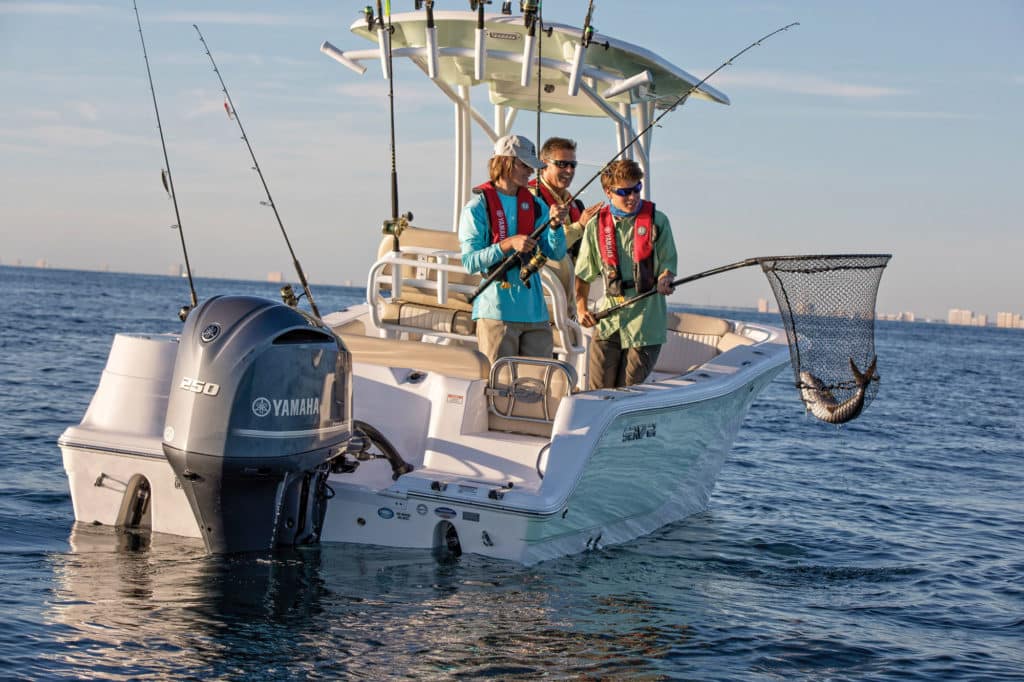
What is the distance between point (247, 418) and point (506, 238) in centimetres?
182

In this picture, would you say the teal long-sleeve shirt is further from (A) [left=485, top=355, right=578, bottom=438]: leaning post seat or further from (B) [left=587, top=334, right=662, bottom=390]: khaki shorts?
(B) [left=587, top=334, right=662, bottom=390]: khaki shorts

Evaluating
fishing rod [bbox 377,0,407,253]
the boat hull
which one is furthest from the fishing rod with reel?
the boat hull

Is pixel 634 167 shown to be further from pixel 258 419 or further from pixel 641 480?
pixel 258 419

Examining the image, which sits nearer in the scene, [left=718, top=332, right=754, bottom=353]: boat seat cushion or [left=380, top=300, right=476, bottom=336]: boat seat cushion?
[left=380, top=300, right=476, bottom=336]: boat seat cushion

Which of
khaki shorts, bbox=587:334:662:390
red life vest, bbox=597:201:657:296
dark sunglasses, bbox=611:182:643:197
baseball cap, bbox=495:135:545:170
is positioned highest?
baseball cap, bbox=495:135:545:170

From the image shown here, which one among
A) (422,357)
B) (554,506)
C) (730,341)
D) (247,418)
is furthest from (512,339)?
(730,341)

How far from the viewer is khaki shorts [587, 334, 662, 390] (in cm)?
674

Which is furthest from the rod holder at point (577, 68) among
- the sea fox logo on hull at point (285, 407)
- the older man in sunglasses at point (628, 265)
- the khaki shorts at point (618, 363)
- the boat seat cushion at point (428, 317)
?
the sea fox logo on hull at point (285, 407)

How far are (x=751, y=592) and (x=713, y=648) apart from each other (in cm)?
123

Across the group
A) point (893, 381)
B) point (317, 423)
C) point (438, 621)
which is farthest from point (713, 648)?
point (893, 381)

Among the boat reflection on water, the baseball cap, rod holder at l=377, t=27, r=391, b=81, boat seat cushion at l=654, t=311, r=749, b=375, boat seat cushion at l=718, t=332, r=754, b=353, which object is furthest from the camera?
boat seat cushion at l=654, t=311, r=749, b=375

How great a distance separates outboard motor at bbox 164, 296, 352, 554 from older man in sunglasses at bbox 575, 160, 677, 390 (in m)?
2.11

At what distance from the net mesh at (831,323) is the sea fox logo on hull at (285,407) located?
246 cm

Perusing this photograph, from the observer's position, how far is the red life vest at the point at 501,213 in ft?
20.3
